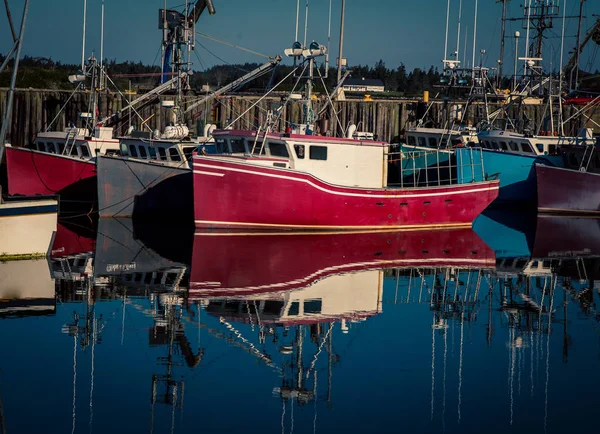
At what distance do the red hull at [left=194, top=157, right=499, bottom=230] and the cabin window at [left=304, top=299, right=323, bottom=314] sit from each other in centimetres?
765

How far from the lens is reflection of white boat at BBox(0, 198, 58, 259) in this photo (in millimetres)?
16812

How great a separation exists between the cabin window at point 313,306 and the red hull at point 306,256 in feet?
3.31

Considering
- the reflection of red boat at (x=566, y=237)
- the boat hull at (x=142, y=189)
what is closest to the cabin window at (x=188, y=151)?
the boat hull at (x=142, y=189)

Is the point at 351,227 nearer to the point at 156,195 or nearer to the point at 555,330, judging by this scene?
the point at 156,195

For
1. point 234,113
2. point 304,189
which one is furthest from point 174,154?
point 234,113

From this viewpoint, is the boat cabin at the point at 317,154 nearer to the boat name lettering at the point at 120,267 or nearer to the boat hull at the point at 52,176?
the boat hull at the point at 52,176

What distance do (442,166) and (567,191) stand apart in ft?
12.2

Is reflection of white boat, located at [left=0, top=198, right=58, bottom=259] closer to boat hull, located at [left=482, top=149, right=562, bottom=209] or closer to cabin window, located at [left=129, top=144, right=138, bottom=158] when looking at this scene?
cabin window, located at [left=129, top=144, right=138, bottom=158]

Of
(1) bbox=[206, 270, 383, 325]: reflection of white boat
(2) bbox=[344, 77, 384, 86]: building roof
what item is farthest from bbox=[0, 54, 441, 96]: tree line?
(1) bbox=[206, 270, 383, 325]: reflection of white boat

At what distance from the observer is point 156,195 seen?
24.7 metres

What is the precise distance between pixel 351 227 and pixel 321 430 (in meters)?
14.5

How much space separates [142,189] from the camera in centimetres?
2456

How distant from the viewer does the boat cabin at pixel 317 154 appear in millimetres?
22661

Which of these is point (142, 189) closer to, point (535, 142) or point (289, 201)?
point (289, 201)
